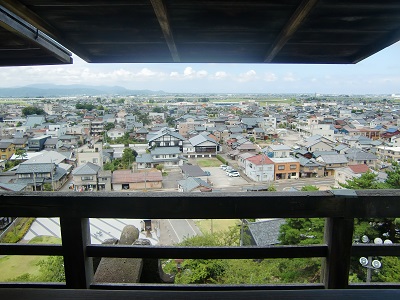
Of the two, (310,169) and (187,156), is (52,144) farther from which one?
(310,169)

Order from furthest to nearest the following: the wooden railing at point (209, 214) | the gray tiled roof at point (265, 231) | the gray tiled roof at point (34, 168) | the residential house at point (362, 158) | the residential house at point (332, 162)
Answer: the residential house at point (362, 158)
the residential house at point (332, 162)
the gray tiled roof at point (34, 168)
the gray tiled roof at point (265, 231)
the wooden railing at point (209, 214)

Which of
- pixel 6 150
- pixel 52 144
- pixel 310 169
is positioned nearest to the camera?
pixel 310 169

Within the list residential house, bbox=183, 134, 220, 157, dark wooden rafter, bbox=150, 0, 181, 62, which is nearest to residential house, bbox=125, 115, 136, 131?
residential house, bbox=183, 134, 220, 157

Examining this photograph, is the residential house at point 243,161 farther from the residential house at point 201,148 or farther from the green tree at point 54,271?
Result: the green tree at point 54,271

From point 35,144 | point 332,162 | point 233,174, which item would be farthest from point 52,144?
point 332,162

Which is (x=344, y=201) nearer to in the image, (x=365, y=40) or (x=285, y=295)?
(x=285, y=295)

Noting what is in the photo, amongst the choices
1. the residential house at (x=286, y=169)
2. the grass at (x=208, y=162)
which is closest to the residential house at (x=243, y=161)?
the grass at (x=208, y=162)

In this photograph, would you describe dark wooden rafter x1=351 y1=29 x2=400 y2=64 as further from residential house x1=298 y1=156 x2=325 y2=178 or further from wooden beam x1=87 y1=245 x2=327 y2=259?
residential house x1=298 y1=156 x2=325 y2=178

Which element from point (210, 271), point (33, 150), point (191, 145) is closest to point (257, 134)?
point (191, 145)
